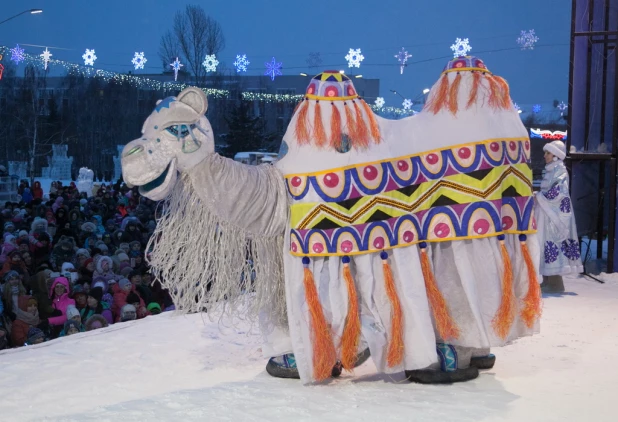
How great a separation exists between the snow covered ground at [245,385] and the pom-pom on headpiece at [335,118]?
117 cm

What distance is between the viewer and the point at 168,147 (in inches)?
136

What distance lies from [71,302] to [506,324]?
3777 millimetres

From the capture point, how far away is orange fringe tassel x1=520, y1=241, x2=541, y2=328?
3.94 metres

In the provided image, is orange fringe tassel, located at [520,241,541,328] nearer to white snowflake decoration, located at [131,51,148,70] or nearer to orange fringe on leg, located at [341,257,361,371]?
orange fringe on leg, located at [341,257,361,371]

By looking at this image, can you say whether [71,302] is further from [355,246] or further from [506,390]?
[506,390]

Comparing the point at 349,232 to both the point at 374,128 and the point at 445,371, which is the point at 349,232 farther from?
the point at 445,371

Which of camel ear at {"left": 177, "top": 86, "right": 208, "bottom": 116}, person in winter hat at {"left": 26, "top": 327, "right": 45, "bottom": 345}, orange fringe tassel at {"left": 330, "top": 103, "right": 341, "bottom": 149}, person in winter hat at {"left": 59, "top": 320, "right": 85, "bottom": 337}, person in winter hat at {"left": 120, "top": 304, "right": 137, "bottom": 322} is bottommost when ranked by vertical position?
person in winter hat at {"left": 26, "top": 327, "right": 45, "bottom": 345}

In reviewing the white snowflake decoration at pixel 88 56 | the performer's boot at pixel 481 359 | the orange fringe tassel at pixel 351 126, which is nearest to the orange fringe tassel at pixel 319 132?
the orange fringe tassel at pixel 351 126

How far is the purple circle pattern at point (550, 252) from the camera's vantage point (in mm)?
6844

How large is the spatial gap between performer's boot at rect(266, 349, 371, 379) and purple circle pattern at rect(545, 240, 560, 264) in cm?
344

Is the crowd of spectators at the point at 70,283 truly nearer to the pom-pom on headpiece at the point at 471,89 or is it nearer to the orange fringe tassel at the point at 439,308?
the orange fringe tassel at the point at 439,308

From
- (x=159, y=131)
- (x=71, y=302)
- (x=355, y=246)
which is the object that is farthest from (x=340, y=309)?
(x=71, y=302)

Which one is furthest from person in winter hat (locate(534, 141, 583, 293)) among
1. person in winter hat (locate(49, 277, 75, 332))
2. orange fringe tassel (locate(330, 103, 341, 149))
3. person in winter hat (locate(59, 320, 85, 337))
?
person in winter hat (locate(49, 277, 75, 332))

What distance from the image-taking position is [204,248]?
364cm
